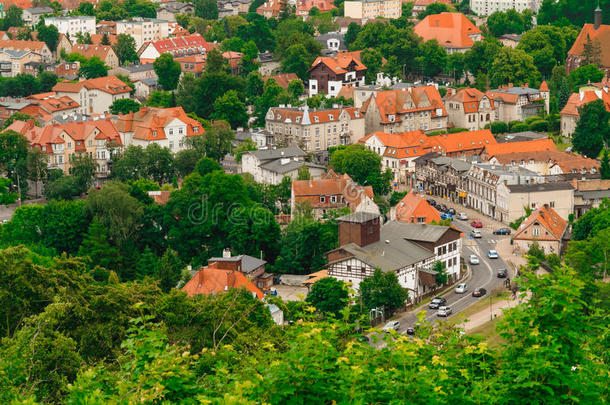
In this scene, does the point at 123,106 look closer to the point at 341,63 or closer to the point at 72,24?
the point at 341,63

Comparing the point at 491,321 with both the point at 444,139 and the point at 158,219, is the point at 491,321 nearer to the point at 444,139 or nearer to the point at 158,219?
the point at 158,219

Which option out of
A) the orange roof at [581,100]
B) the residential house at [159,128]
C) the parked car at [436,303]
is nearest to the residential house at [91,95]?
the residential house at [159,128]

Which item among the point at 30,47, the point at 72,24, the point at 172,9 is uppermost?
the point at 172,9

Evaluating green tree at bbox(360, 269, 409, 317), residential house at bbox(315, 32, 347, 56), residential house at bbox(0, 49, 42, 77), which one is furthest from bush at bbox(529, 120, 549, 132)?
residential house at bbox(0, 49, 42, 77)

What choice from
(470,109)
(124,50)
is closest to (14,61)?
(124,50)

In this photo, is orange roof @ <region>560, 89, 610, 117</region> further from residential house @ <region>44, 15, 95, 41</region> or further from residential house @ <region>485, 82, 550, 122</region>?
residential house @ <region>44, 15, 95, 41</region>

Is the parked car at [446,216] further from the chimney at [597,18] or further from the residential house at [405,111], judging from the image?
the chimney at [597,18]
